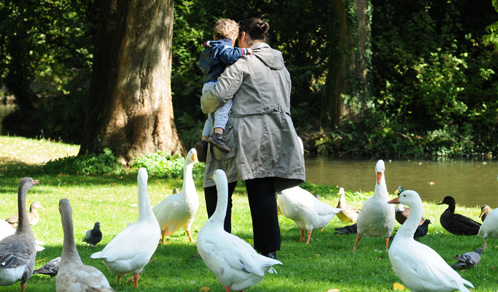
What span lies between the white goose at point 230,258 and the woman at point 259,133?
0.51 metres

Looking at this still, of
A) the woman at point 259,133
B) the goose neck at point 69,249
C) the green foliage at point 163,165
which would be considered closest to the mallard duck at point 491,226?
the woman at point 259,133

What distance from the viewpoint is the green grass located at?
5.69m

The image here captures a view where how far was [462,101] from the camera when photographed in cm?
2439

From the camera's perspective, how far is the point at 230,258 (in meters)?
5.02

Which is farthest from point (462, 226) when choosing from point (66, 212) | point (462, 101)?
point (462, 101)

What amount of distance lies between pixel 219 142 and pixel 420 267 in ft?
6.89

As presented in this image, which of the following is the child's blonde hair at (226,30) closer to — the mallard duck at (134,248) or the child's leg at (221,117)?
the child's leg at (221,117)

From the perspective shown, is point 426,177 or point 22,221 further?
point 426,177

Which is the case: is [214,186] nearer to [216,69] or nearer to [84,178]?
[216,69]

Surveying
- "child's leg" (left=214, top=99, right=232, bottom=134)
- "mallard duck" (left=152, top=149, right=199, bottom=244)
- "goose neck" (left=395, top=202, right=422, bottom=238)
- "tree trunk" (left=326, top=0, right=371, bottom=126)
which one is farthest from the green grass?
"tree trunk" (left=326, top=0, right=371, bottom=126)

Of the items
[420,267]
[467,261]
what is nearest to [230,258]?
[420,267]

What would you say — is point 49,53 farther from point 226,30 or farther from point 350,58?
point 226,30

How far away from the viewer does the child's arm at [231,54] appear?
5.70m

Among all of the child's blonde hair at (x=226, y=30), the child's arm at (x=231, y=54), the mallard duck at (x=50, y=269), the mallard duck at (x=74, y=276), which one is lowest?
the mallard duck at (x=50, y=269)
